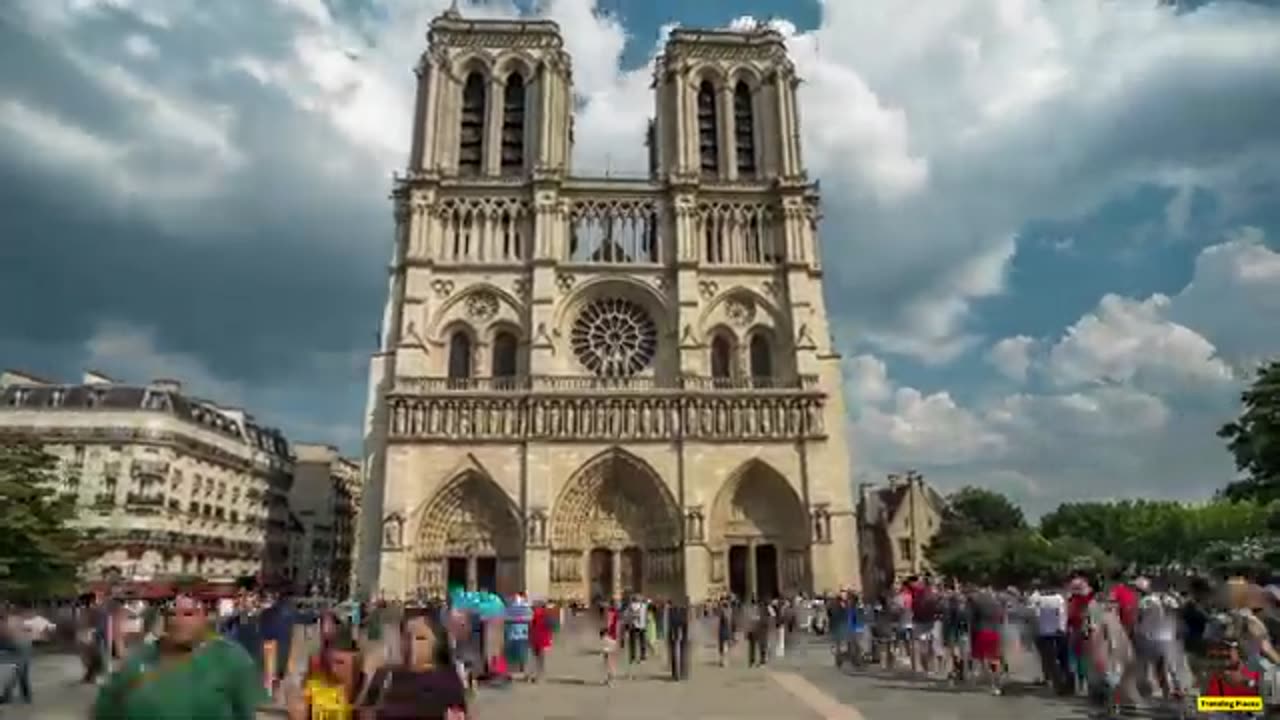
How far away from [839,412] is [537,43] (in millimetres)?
21540

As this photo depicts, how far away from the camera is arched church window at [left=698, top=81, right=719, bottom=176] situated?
130ft

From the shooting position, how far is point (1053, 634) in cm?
1191

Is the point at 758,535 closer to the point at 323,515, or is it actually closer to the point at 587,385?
the point at 587,385

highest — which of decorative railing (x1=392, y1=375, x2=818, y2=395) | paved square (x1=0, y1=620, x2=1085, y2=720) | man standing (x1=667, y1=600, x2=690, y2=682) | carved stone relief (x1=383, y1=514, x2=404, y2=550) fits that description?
decorative railing (x1=392, y1=375, x2=818, y2=395)

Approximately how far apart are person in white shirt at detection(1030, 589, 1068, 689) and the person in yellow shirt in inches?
380

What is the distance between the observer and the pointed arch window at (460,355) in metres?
35.5

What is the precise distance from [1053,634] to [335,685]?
32.9 feet

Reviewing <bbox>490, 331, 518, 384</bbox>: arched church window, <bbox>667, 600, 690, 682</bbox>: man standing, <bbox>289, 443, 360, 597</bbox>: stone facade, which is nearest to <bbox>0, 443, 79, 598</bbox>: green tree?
<bbox>667, 600, 690, 682</bbox>: man standing

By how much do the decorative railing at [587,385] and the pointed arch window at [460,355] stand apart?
1736mm

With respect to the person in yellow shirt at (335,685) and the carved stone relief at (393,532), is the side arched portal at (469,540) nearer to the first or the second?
the carved stone relief at (393,532)

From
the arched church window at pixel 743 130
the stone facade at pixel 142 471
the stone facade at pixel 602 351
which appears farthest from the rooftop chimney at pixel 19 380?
the arched church window at pixel 743 130

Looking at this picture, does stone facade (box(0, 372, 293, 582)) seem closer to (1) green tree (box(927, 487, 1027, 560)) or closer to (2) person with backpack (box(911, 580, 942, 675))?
(2) person with backpack (box(911, 580, 942, 675))

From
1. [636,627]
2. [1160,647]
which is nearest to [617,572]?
[636,627]

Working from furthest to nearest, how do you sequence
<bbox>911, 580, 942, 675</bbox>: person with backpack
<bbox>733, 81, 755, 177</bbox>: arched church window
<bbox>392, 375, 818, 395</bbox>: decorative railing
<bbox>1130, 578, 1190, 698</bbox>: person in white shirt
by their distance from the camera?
<bbox>733, 81, 755, 177</bbox>: arched church window
<bbox>392, 375, 818, 395</bbox>: decorative railing
<bbox>911, 580, 942, 675</bbox>: person with backpack
<bbox>1130, 578, 1190, 698</bbox>: person in white shirt
